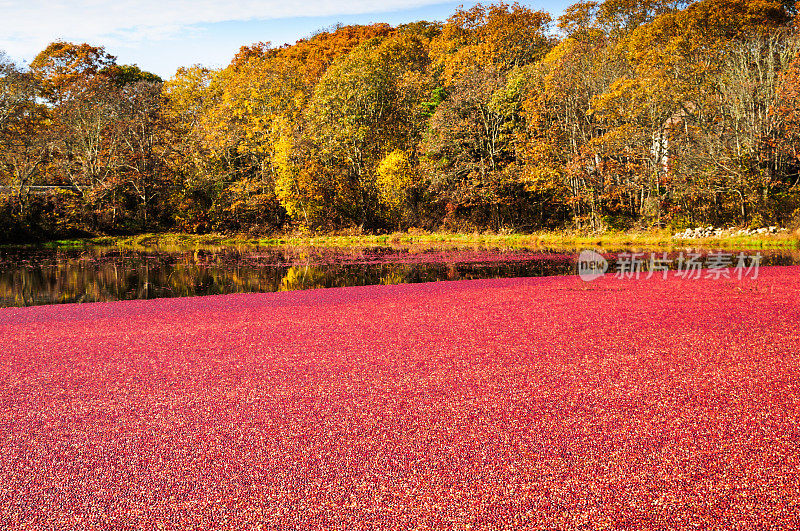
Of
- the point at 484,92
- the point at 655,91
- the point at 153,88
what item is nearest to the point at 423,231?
the point at 484,92

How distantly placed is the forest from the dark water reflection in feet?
20.0

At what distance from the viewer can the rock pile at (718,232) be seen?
1753 cm

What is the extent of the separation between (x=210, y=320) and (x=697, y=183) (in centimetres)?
1772

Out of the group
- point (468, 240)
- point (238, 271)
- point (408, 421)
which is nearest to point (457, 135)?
point (468, 240)

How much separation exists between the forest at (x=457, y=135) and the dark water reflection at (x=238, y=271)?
609cm

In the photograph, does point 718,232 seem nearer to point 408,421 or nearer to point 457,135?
point 457,135

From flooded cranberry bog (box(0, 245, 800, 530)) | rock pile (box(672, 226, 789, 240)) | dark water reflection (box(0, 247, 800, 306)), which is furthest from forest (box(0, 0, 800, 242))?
flooded cranberry bog (box(0, 245, 800, 530))

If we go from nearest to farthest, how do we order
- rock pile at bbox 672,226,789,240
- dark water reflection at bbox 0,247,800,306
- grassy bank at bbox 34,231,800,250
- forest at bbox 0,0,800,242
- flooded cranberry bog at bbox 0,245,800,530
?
flooded cranberry bog at bbox 0,245,800,530, dark water reflection at bbox 0,247,800,306, grassy bank at bbox 34,231,800,250, rock pile at bbox 672,226,789,240, forest at bbox 0,0,800,242

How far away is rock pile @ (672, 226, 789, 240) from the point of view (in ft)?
57.5

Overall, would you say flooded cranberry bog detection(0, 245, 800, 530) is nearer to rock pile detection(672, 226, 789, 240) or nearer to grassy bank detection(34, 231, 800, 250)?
grassy bank detection(34, 231, 800, 250)

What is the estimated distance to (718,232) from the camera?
18500 mm

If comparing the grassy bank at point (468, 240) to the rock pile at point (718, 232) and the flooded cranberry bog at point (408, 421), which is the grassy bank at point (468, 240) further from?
the flooded cranberry bog at point (408, 421)

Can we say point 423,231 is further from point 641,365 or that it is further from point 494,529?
point 494,529

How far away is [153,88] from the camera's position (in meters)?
31.2
